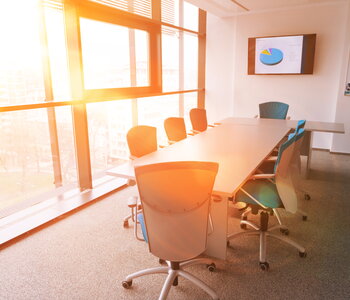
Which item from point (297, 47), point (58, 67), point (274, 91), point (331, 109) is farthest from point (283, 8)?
point (58, 67)

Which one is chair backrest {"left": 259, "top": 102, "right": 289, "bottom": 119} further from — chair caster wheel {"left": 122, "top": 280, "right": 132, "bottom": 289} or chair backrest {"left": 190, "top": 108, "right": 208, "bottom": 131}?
chair caster wheel {"left": 122, "top": 280, "right": 132, "bottom": 289}

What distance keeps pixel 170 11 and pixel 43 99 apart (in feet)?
11.1

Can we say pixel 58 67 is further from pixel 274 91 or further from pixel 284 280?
pixel 274 91

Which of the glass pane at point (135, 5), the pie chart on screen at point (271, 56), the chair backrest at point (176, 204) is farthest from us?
the pie chart on screen at point (271, 56)

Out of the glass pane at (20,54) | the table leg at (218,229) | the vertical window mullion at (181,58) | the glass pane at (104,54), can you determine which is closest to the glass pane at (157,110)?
the vertical window mullion at (181,58)

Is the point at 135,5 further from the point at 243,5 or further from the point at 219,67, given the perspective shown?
the point at 219,67

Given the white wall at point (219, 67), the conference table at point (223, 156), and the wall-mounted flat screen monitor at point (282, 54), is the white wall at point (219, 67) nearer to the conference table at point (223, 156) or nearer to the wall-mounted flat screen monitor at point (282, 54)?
the wall-mounted flat screen monitor at point (282, 54)

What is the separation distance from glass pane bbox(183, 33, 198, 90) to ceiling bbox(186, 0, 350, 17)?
77 centimetres

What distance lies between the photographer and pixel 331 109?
599 centimetres

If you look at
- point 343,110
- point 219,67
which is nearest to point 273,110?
point 343,110

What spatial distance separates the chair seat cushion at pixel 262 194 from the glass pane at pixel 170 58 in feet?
12.0

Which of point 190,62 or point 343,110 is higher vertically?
point 190,62

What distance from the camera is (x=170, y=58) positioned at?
241 inches

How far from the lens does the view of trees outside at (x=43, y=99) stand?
313cm
